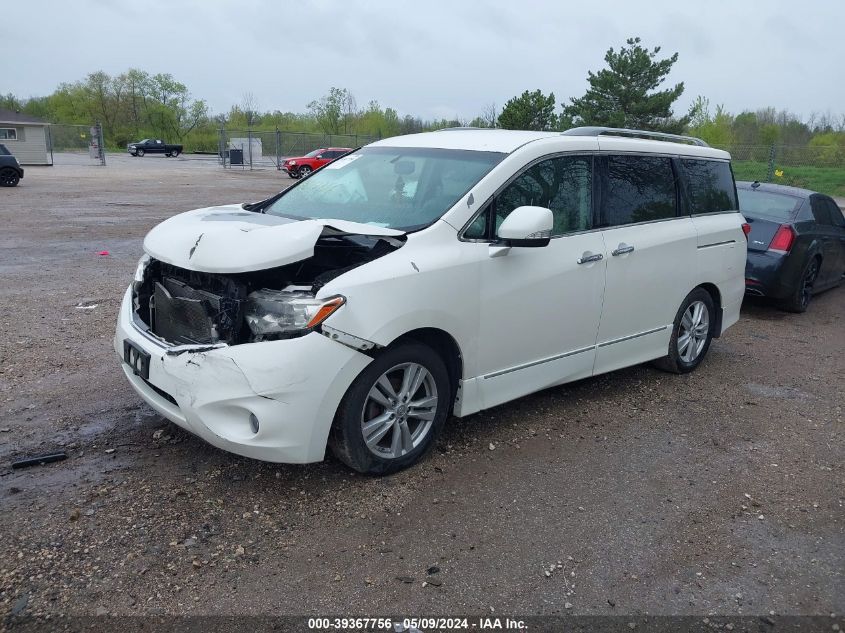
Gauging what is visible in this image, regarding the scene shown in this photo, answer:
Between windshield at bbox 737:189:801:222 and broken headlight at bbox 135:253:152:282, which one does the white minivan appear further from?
windshield at bbox 737:189:801:222

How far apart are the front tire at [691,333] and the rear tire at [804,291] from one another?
3068mm

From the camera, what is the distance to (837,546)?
11.5 feet

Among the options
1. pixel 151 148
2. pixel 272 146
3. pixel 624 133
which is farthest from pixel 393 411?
pixel 151 148

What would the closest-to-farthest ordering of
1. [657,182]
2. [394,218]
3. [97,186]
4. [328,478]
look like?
[328,478] → [394,218] → [657,182] → [97,186]

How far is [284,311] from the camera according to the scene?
3457 millimetres

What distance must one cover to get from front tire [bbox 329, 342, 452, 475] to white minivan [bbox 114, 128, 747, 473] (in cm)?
1

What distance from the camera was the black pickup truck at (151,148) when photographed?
195 feet

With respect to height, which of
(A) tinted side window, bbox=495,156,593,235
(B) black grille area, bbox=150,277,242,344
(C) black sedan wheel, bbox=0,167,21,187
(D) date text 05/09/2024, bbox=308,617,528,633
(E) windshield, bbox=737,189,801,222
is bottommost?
(D) date text 05/09/2024, bbox=308,617,528,633

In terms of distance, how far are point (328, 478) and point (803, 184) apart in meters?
28.8

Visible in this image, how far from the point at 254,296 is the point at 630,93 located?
31.6m

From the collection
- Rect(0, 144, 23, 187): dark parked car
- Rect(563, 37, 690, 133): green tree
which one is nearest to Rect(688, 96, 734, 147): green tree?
Rect(563, 37, 690, 133): green tree

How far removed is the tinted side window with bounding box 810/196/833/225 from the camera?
9.05 metres

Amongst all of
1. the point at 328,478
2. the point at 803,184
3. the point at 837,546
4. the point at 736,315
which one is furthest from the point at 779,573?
the point at 803,184

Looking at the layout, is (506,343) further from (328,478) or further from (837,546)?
(837,546)
